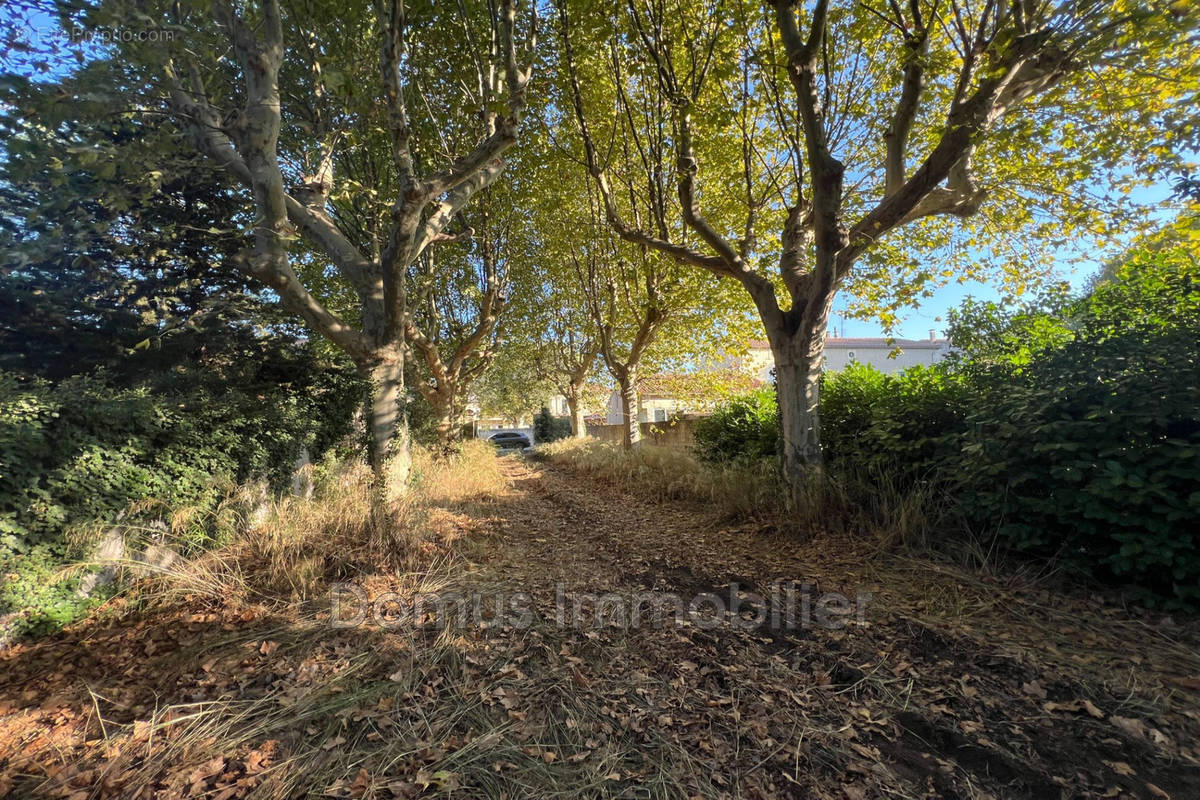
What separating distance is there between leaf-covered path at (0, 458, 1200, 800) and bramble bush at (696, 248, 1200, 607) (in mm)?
435

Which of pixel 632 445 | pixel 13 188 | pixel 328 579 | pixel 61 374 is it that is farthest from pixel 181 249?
pixel 632 445

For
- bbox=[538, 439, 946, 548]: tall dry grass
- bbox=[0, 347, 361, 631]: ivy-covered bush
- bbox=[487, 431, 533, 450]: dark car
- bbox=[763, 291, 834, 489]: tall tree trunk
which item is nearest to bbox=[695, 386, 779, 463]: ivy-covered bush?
bbox=[538, 439, 946, 548]: tall dry grass

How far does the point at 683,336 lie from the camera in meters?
12.5

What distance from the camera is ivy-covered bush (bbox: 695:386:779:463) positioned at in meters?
6.53

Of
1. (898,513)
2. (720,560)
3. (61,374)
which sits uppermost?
(61,374)

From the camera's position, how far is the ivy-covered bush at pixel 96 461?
2947mm

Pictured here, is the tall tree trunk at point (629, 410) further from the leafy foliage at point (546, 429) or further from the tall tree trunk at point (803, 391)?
the leafy foliage at point (546, 429)

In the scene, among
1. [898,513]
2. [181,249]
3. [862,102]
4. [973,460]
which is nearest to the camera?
[973,460]

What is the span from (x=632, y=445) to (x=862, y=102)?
25.4 feet

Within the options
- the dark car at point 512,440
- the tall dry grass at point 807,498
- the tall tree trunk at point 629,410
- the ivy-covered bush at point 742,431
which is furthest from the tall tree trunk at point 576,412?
the ivy-covered bush at point 742,431

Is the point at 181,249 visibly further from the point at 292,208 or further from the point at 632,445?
the point at 632,445

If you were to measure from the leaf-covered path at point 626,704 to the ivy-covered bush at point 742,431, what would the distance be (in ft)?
9.90

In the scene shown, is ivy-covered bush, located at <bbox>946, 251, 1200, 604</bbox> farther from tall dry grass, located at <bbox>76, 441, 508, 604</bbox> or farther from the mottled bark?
the mottled bark

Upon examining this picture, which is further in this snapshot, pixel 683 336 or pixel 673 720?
pixel 683 336
